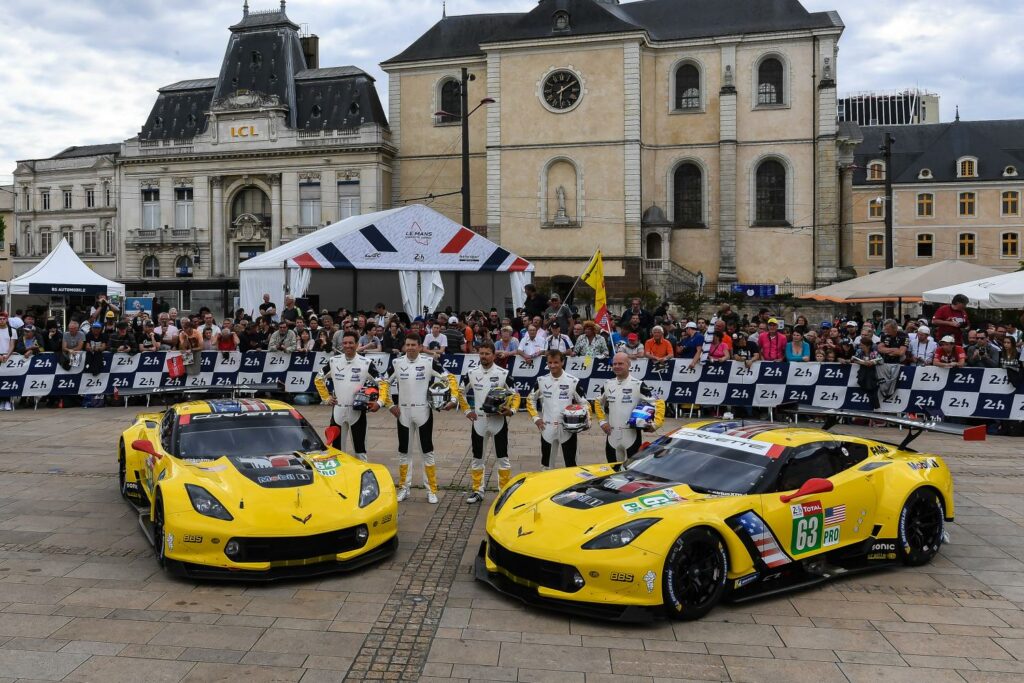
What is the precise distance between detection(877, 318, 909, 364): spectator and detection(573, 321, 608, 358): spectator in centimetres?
513

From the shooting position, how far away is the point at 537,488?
770 centimetres

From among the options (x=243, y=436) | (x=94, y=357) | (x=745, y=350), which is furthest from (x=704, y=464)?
(x=94, y=357)

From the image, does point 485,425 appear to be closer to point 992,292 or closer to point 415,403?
point 415,403

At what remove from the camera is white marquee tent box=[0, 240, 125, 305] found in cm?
2459

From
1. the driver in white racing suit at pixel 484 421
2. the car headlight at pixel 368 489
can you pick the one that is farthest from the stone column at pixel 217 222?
the car headlight at pixel 368 489

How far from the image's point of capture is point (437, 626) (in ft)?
20.9

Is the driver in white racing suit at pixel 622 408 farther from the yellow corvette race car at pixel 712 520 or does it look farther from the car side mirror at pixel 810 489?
the car side mirror at pixel 810 489

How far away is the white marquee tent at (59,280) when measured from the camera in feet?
80.7

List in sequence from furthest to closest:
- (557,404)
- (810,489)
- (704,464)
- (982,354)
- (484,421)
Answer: (982,354) → (484,421) → (557,404) → (704,464) → (810,489)

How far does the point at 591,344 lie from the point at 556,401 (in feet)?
24.5

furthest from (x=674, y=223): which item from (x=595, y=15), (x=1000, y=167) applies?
(x=1000, y=167)

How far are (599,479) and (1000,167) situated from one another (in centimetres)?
6814

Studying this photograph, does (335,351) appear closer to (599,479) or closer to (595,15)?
(599,479)

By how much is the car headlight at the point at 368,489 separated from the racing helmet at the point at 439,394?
2093 mm
